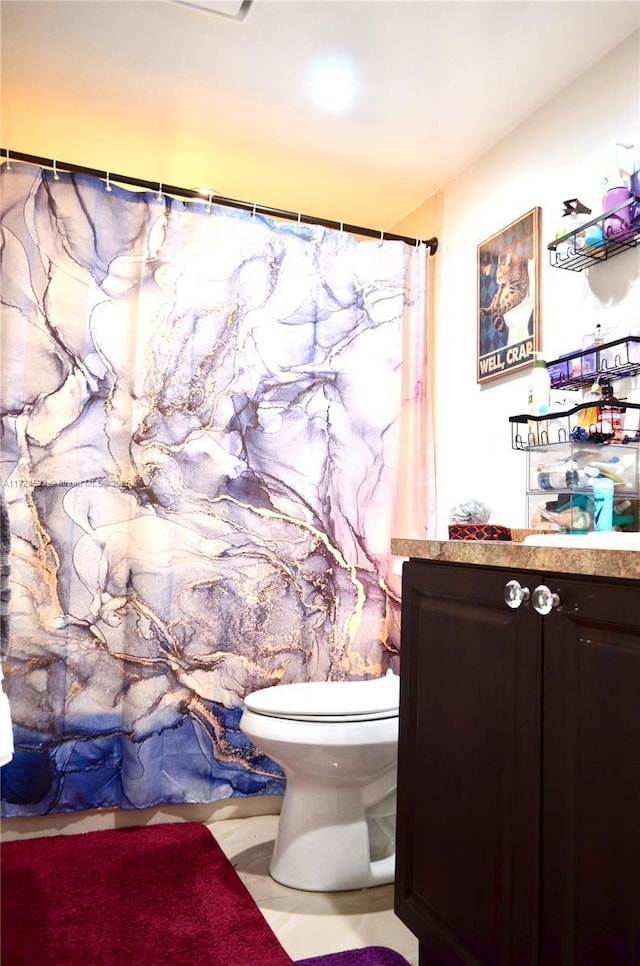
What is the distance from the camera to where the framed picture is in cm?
214

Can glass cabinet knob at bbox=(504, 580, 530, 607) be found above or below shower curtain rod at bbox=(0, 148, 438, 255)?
below

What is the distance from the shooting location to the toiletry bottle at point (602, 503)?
1714mm

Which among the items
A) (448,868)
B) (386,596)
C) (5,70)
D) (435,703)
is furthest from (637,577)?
(5,70)

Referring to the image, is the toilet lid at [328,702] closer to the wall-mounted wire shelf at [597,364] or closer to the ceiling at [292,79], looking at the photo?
the wall-mounted wire shelf at [597,364]

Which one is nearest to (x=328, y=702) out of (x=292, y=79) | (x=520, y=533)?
(x=520, y=533)

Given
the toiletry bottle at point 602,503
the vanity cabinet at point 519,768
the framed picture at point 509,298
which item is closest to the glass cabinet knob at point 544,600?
the vanity cabinet at point 519,768

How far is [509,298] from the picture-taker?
2.26 meters

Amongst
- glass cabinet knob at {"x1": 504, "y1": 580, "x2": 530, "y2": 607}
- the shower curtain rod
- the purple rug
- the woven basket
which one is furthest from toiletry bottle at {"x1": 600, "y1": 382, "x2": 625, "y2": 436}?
the purple rug

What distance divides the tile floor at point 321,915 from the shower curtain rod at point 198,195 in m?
2.02

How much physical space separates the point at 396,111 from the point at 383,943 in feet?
7.42

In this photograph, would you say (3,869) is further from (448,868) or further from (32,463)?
(448,868)

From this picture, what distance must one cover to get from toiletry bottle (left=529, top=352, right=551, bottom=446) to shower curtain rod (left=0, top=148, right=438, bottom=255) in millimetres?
893

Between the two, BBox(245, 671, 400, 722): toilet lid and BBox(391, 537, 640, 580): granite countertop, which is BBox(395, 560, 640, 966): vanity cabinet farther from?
BBox(245, 671, 400, 722): toilet lid

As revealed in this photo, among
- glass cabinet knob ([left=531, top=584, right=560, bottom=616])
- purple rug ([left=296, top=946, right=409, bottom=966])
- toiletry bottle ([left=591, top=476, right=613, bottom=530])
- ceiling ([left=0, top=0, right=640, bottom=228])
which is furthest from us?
ceiling ([left=0, top=0, right=640, bottom=228])
